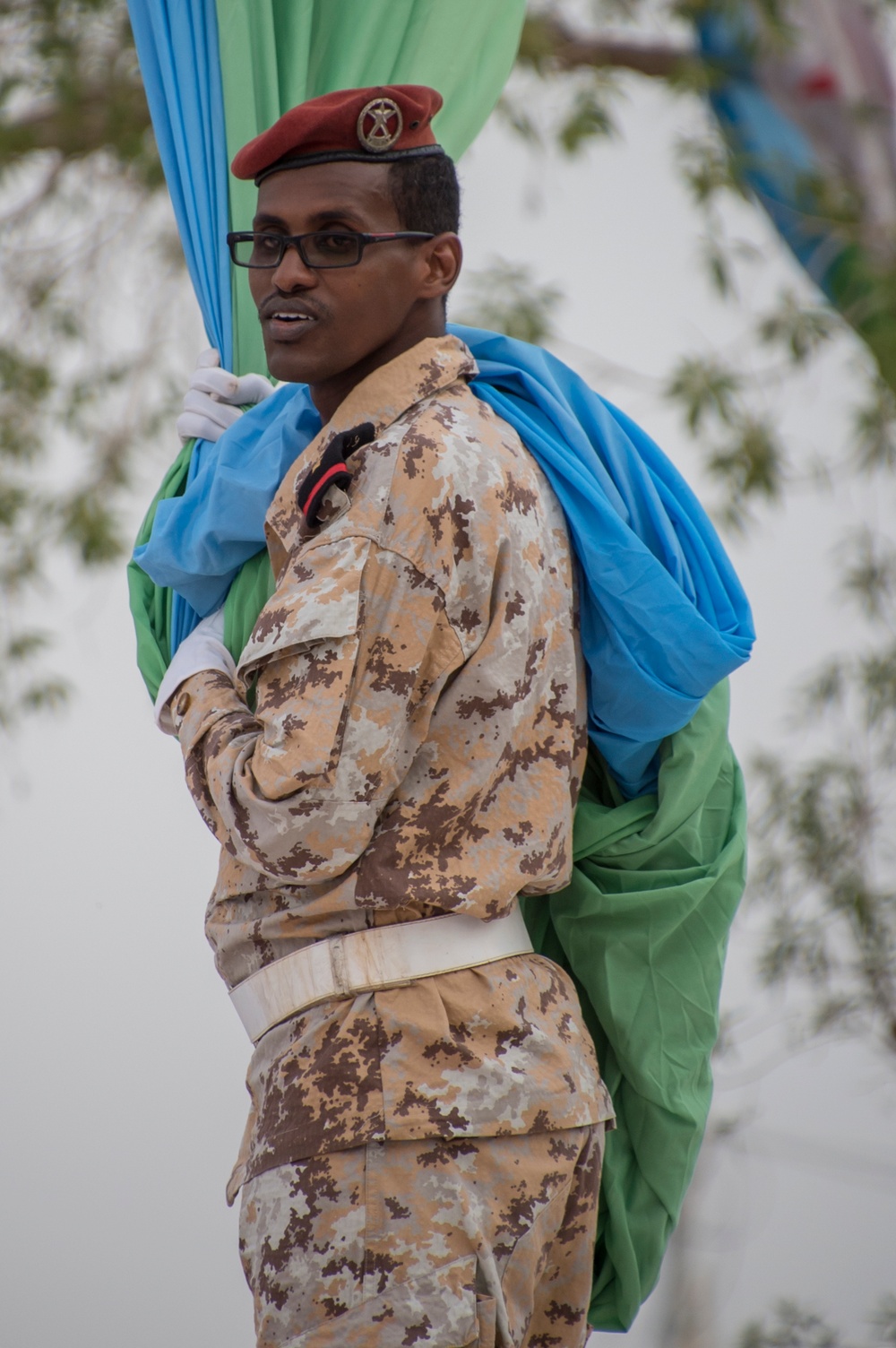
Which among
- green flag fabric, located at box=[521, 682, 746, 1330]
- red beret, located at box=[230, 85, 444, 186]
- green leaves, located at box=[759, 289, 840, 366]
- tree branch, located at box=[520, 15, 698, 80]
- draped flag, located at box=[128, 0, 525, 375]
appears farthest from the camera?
tree branch, located at box=[520, 15, 698, 80]

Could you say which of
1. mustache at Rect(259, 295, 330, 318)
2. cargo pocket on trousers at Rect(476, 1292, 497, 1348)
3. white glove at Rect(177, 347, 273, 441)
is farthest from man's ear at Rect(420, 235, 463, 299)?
cargo pocket on trousers at Rect(476, 1292, 497, 1348)

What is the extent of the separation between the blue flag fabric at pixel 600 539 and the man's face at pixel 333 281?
0.14m

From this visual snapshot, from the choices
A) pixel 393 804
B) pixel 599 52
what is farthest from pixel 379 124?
pixel 599 52

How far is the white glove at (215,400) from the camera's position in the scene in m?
1.55

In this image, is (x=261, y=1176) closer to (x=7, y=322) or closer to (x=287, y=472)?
(x=287, y=472)

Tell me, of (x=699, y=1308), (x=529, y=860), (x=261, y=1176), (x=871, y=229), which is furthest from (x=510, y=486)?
(x=699, y=1308)

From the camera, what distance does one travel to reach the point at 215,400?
5.18 ft

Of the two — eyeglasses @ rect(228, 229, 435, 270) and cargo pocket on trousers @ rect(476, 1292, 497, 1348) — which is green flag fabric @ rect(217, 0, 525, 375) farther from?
cargo pocket on trousers @ rect(476, 1292, 497, 1348)

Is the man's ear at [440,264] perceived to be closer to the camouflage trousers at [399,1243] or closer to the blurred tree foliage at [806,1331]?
the camouflage trousers at [399,1243]

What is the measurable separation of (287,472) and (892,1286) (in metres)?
2.76

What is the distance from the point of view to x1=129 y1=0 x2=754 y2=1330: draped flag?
1377 mm

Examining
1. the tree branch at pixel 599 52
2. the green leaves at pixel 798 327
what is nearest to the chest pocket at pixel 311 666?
the green leaves at pixel 798 327

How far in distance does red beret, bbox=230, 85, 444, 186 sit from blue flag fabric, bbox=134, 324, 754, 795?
24 cm

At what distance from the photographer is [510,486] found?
4.16ft
